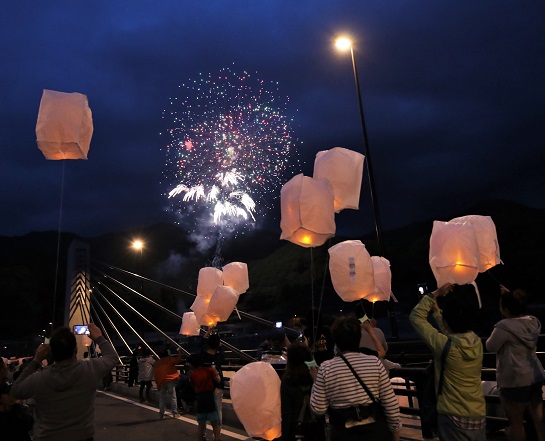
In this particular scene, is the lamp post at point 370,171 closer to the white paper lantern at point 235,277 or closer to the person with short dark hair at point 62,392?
the white paper lantern at point 235,277

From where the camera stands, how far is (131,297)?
77375 millimetres

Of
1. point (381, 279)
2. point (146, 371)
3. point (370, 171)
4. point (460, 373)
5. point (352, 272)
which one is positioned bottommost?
point (460, 373)

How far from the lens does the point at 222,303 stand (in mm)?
10148

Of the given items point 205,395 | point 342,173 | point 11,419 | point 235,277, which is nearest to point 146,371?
point 235,277

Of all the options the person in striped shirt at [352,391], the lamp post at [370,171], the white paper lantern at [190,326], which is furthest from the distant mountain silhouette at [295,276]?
the person in striped shirt at [352,391]

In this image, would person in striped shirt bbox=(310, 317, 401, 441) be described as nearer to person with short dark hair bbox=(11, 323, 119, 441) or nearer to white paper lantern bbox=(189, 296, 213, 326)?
person with short dark hair bbox=(11, 323, 119, 441)

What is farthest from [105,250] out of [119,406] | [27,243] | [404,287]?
[119,406]

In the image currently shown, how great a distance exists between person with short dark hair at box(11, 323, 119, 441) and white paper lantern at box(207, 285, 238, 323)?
646cm

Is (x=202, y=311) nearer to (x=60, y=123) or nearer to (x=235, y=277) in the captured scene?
(x=235, y=277)

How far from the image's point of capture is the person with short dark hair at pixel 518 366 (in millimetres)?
4648

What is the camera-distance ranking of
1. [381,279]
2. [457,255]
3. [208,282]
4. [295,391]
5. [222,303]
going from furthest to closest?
1. [208,282]
2. [222,303]
3. [381,279]
4. [457,255]
5. [295,391]

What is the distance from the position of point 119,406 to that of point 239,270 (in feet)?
19.3

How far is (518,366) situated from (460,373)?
1.23 metres

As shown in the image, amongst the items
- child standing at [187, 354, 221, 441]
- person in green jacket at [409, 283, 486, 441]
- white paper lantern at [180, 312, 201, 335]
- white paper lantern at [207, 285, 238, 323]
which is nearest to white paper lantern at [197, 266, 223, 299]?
white paper lantern at [207, 285, 238, 323]
